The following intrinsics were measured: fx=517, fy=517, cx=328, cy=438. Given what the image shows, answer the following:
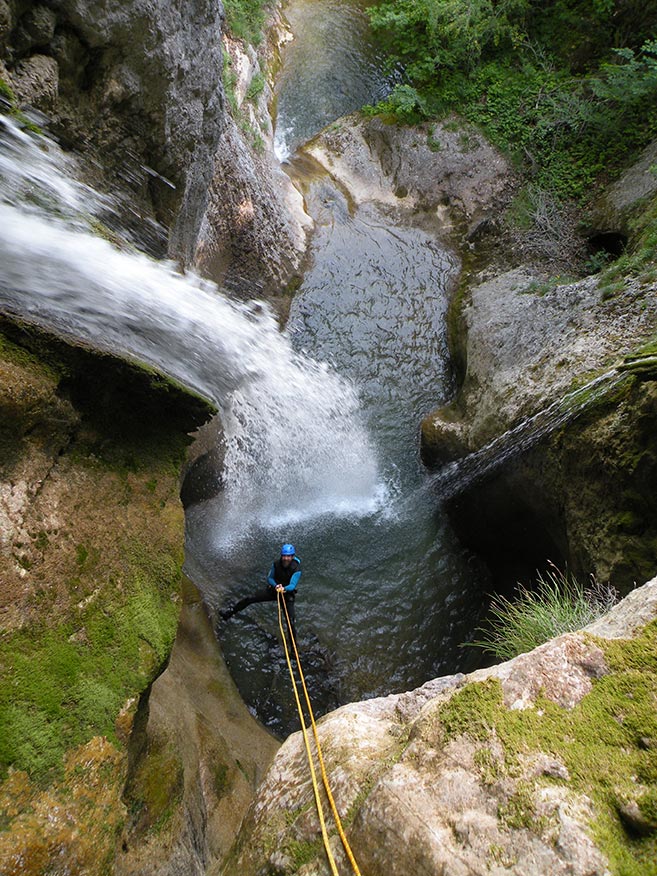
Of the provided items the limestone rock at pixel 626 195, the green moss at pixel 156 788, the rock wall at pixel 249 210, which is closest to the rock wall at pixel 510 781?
the green moss at pixel 156 788

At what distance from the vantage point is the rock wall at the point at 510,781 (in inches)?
79.6

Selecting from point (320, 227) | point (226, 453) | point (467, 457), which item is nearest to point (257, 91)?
point (320, 227)

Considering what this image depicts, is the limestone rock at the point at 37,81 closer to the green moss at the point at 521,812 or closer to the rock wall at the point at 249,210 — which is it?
the rock wall at the point at 249,210

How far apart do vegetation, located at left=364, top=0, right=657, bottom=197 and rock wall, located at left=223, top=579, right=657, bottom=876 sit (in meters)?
9.93

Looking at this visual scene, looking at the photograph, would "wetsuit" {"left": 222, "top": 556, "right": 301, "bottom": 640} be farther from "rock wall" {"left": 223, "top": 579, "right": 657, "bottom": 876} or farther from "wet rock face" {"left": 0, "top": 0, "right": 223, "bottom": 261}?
"wet rock face" {"left": 0, "top": 0, "right": 223, "bottom": 261}

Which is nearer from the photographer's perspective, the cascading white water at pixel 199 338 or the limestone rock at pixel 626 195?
the cascading white water at pixel 199 338

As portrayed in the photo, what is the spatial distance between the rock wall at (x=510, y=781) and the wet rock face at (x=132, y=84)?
504cm

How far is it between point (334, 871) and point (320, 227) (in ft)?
31.6

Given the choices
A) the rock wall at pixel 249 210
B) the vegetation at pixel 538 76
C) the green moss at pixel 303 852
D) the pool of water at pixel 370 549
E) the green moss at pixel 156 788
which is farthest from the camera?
the vegetation at pixel 538 76

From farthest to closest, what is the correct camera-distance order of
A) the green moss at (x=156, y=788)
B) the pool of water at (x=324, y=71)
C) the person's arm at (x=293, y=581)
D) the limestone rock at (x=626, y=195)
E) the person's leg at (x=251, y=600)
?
the pool of water at (x=324, y=71) < the limestone rock at (x=626, y=195) < the person's leg at (x=251, y=600) < the person's arm at (x=293, y=581) < the green moss at (x=156, y=788)

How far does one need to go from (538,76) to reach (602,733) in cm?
1307

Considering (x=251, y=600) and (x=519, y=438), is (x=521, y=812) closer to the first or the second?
(x=251, y=600)

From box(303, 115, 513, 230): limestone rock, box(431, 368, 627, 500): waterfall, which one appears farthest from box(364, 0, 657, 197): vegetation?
box(431, 368, 627, 500): waterfall

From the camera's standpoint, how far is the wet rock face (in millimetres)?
3921
